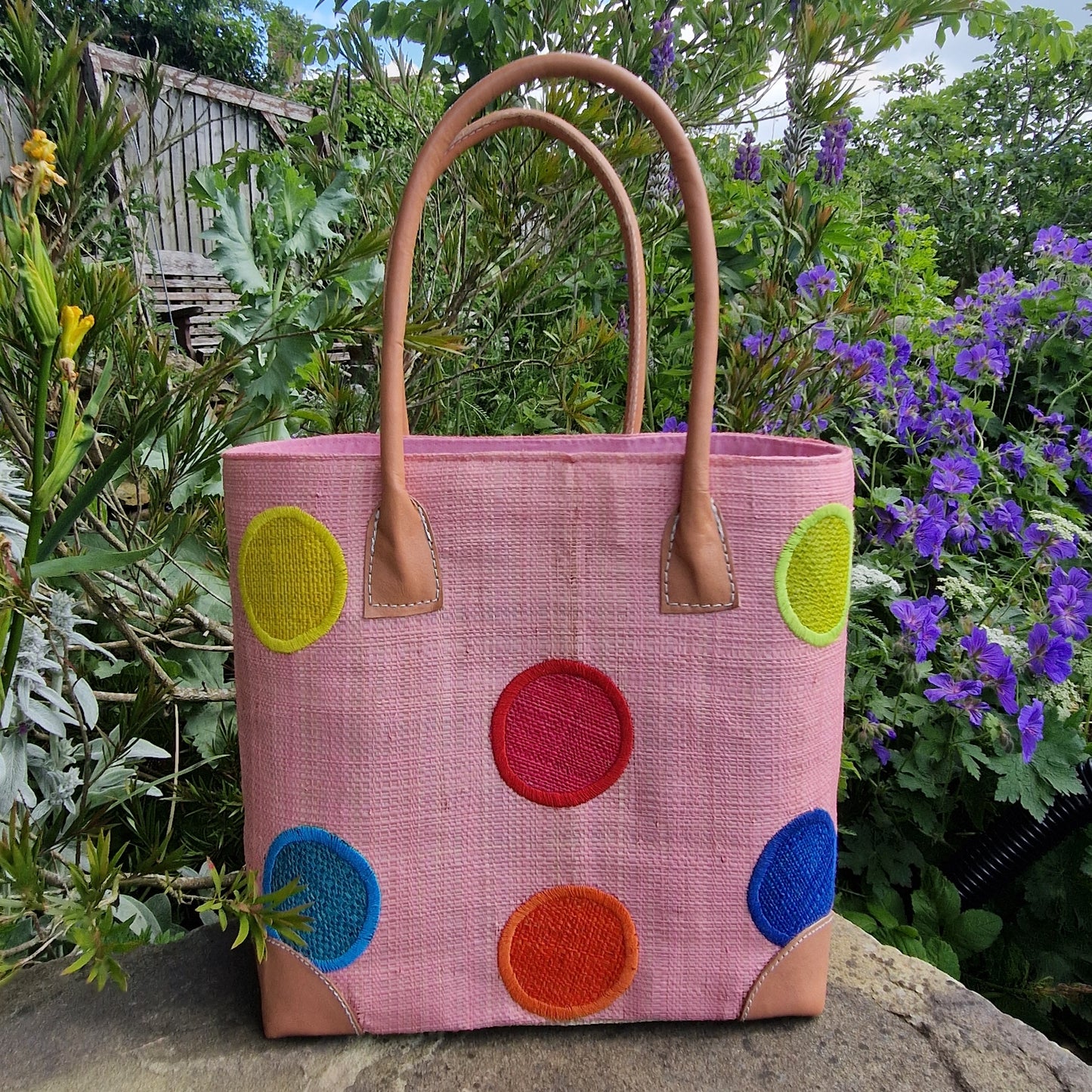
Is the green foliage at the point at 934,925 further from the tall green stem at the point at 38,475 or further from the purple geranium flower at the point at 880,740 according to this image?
the tall green stem at the point at 38,475

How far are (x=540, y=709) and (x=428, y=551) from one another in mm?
200

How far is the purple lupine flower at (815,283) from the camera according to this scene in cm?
140

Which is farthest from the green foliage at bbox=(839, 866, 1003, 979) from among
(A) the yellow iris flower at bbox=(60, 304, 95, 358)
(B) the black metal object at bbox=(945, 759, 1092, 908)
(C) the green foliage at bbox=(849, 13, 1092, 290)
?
(C) the green foliage at bbox=(849, 13, 1092, 290)

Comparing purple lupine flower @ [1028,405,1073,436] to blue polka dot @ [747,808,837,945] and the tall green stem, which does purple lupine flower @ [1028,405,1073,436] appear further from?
the tall green stem

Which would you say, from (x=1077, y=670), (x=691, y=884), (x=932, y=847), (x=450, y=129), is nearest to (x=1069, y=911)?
(x=932, y=847)

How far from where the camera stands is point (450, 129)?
80 centimetres

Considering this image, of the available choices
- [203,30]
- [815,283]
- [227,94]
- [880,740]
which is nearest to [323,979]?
[880,740]

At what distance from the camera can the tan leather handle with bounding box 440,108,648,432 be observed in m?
0.88

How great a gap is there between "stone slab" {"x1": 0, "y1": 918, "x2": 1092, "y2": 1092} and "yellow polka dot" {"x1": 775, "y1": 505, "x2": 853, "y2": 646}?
1.43 ft

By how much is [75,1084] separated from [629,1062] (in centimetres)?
54

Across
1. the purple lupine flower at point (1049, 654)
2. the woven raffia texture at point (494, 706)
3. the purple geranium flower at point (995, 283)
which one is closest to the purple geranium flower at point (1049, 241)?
the purple geranium flower at point (995, 283)

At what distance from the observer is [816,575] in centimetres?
84

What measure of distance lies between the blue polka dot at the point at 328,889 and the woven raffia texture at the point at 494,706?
15 millimetres

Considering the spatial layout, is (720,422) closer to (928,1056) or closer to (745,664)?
(745,664)
